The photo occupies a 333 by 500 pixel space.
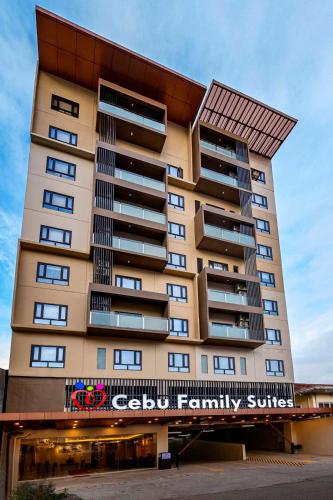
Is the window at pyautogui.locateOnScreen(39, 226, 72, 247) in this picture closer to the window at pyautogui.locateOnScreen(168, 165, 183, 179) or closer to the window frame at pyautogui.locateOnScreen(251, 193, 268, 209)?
the window at pyautogui.locateOnScreen(168, 165, 183, 179)

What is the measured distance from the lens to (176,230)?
34219mm

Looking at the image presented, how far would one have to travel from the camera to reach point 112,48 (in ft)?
105

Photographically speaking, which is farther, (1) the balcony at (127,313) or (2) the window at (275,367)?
(2) the window at (275,367)

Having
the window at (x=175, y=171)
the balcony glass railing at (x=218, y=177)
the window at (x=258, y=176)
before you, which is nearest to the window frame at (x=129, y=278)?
the window at (x=175, y=171)

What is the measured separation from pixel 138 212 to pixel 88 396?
45.1ft

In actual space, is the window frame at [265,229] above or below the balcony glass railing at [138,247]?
above

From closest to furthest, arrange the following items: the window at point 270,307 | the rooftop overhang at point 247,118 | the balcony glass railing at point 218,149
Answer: the window at point 270,307 < the balcony glass railing at point 218,149 < the rooftop overhang at point 247,118

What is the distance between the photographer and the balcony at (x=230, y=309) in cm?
3136

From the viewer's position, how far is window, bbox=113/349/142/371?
91.4ft

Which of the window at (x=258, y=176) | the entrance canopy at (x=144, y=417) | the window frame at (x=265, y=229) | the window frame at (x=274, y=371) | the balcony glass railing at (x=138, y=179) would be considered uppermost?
the window at (x=258, y=176)

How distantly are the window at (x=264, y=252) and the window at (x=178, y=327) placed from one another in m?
11.1

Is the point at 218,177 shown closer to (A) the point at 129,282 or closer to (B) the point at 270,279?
(B) the point at 270,279

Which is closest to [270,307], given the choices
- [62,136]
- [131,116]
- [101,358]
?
[101,358]

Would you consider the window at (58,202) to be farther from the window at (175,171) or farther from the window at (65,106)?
the window at (175,171)
